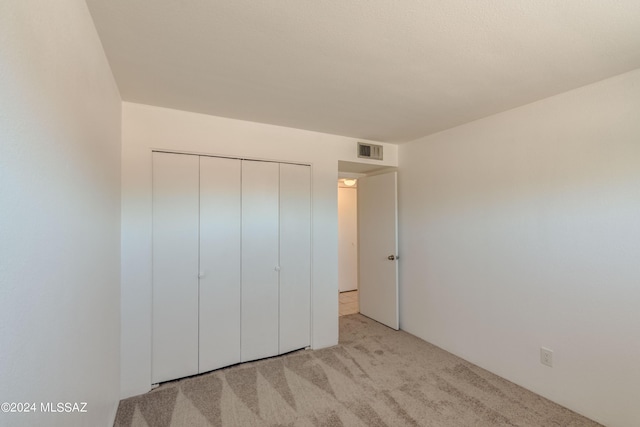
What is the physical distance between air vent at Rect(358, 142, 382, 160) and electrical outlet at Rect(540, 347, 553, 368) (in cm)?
240

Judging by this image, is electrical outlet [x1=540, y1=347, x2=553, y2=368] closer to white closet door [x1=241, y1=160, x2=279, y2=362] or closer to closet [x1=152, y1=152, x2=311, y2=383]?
closet [x1=152, y1=152, x2=311, y2=383]

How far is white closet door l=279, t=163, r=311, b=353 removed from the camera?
2875mm

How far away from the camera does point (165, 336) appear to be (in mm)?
2342

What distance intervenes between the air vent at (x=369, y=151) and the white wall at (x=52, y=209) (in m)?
2.42

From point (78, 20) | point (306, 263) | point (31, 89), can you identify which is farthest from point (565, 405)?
point (78, 20)

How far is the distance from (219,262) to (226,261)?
0.21ft

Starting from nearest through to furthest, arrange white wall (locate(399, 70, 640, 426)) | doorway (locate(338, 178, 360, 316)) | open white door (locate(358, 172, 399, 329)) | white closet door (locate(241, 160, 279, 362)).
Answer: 1. white wall (locate(399, 70, 640, 426))
2. white closet door (locate(241, 160, 279, 362))
3. open white door (locate(358, 172, 399, 329))
4. doorway (locate(338, 178, 360, 316))

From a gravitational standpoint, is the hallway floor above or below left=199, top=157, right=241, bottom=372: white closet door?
below

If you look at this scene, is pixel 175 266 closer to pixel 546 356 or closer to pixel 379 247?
pixel 379 247

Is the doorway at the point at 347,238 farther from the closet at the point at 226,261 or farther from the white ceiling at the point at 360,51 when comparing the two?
the white ceiling at the point at 360,51

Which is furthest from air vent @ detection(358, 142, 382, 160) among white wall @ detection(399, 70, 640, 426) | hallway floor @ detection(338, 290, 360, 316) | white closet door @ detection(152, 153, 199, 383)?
hallway floor @ detection(338, 290, 360, 316)

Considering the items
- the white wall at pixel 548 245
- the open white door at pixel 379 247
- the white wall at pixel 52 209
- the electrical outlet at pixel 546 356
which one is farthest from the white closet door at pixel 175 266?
the electrical outlet at pixel 546 356

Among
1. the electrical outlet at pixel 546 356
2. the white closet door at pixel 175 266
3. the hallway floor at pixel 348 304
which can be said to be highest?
the white closet door at pixel 175 266

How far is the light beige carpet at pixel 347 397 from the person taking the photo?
193cm
